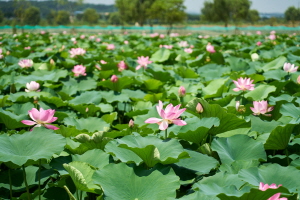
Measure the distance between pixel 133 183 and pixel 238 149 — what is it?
52cm

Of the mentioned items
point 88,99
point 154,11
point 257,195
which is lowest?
point 88,99

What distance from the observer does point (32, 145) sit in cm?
128

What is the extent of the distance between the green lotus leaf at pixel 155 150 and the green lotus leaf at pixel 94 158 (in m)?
0.09

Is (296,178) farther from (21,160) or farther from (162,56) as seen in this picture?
(162,56)

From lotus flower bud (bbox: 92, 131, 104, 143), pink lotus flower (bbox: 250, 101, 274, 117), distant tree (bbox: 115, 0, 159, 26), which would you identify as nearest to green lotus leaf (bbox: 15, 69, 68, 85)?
lotus flower bud (bbox: 92, 131, 104, 143)

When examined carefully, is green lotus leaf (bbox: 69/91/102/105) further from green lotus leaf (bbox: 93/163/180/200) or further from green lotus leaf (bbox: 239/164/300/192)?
green lotus leaf (bbox: 239/164/300/192)

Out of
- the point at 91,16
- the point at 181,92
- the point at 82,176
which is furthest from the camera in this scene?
the point at 91,16

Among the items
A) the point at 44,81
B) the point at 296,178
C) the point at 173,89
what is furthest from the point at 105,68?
the point at 296,178

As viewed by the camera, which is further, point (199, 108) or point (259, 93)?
point (259, 93)

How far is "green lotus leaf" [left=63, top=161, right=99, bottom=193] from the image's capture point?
1.04 m

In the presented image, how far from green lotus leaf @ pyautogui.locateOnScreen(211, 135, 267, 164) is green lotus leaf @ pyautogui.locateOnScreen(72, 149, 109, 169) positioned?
45 cm

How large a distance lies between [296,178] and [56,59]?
3608 millimetres

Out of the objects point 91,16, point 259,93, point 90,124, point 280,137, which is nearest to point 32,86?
point 90,124

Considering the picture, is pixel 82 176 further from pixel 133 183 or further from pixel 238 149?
pixel 238 149
